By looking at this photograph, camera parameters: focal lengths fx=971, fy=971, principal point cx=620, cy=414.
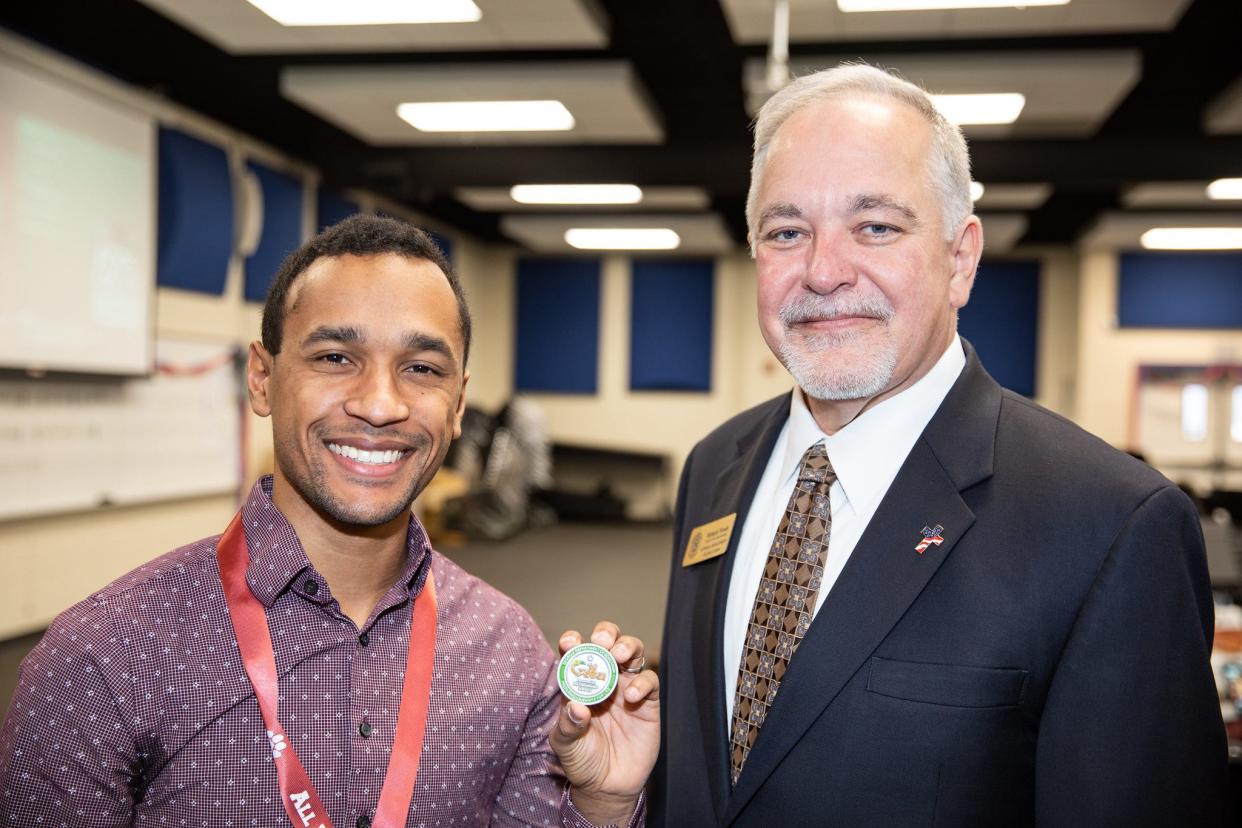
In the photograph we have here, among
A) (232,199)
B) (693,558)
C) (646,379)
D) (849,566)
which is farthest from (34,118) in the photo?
(646,379)

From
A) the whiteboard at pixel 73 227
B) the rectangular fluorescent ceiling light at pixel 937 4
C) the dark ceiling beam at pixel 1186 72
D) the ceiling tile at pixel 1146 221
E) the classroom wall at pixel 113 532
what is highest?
the dark ceiling beam at pixel 1186 72

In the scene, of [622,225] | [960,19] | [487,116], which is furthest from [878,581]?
[622,225]

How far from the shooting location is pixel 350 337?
57.8 inches

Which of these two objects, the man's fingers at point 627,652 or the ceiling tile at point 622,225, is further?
the ceiling tile at point 622,225

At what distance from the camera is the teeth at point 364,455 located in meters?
1.47

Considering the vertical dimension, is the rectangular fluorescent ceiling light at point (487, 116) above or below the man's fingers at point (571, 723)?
above

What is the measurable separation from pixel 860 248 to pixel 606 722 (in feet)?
2.89

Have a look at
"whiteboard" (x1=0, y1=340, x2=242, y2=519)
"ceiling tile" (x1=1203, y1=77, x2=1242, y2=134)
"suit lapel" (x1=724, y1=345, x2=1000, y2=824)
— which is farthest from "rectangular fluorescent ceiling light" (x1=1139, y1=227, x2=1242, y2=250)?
"suit lapel" (x1=724, y1=345, x2=1000, y2=824)

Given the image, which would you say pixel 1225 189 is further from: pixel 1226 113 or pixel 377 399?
pixel 377 399

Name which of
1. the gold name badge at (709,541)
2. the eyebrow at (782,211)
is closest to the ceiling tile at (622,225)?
the gold name badge at (709,541)

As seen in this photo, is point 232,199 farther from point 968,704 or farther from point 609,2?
point 968,704

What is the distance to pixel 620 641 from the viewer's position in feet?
4.94

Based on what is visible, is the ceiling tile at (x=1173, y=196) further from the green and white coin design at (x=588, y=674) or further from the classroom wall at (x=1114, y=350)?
the green and white coin design at (x=588, y=674)

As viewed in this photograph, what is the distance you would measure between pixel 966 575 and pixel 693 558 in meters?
0.56
